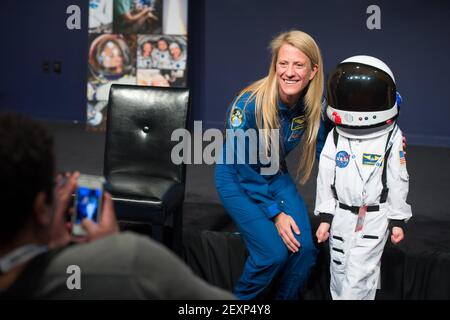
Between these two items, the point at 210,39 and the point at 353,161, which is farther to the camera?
the point at 210,39

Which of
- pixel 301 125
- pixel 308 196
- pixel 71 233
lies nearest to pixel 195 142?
pixel 308 196

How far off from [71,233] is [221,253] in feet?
5.64

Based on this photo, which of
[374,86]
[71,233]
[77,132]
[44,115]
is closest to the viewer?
[71,233]

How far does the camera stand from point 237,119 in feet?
8.46

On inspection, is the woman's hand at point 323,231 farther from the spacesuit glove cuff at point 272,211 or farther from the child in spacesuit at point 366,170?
the spacesuit glove cuff at point 272,211

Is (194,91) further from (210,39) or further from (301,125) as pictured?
(301,125)

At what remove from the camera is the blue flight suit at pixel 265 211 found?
2529mm

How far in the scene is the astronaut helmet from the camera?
2.30m

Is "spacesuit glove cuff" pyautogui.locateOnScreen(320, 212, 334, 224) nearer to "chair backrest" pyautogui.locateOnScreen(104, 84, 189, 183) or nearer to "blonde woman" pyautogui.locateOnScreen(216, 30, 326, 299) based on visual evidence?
"blonde woman" pyautogui.locateOnScreen(216, 30, 326, 299)

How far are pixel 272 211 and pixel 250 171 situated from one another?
19cm

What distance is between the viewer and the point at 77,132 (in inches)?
255

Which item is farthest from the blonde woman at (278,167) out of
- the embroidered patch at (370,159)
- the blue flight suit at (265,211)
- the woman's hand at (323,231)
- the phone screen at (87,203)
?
the phone screen at (87,203)

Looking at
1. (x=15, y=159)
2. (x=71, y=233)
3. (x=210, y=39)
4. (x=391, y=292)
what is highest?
(x=210, y=39)

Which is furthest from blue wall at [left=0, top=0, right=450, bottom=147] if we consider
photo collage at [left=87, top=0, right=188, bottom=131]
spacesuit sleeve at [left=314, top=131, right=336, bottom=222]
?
spacesuit sleeve at [left=314, top=131, right=336, bottom=222]
